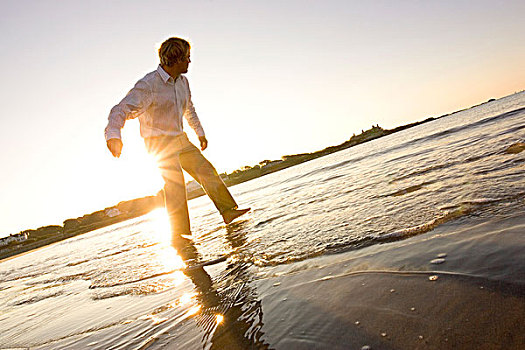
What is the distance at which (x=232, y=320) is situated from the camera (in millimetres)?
1578

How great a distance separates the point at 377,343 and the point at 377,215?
199 cm

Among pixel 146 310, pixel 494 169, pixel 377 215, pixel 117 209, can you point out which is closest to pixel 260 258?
pixel 146 310

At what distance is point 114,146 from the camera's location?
355cm

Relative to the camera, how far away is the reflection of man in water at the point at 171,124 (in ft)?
13.1

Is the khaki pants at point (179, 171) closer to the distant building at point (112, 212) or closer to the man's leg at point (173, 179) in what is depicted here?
the man's leg at point (173, 179)

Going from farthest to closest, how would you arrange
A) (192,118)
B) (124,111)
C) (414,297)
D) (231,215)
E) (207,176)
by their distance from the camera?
(192,118) → (231,215) → (207,176) → (124,111) → (414,297)

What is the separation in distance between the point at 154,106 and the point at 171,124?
0.33 meters

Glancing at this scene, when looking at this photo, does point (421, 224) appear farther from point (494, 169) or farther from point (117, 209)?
point (117, 209)

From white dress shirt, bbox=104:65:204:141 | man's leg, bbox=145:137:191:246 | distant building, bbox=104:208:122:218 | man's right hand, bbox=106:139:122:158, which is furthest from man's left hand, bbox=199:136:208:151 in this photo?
distant building, bbox=104:208:122:218

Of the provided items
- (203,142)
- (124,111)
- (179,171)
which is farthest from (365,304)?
(203,142)

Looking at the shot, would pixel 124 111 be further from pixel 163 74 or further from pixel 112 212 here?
pixel 112 212

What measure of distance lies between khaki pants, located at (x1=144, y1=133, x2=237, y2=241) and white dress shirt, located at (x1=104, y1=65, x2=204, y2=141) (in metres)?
0.14

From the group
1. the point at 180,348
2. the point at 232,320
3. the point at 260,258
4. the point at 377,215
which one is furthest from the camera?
the point at 377,215

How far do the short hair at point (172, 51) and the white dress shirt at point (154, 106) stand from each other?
0.49ft
